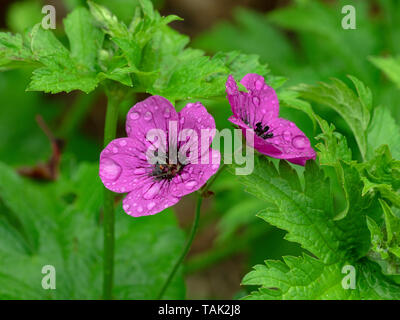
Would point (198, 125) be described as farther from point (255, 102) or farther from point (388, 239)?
point (388, 239)

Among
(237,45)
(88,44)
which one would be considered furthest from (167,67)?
(237,45)

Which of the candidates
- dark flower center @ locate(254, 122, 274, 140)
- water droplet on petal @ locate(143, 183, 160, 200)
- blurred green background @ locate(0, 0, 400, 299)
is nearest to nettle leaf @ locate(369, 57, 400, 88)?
blurred green background @ locate(0, 0, 400, 299)

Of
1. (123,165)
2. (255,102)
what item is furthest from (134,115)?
(255,102)

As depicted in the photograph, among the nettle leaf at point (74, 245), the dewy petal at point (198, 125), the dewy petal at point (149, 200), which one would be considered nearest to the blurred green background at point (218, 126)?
the nettle leaf at point (74, 245)

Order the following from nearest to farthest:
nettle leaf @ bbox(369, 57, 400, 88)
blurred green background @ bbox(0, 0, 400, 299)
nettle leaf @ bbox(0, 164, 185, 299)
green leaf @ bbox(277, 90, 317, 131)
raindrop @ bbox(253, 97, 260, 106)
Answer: raindrop @ bbox(253, 97, 260, 106) → green leaf @ bbox(277, 90, 317, 131) → nettle leaf @ bbox(0, 164, 185, 299) → blurred green background @ bbox(0, 0, 400, 299) → nettle leaf @ bbox(369, 57, 400, 88)

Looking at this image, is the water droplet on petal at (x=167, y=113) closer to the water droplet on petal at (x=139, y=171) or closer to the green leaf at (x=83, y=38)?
the water droplet on petal at (x=139, y=171)

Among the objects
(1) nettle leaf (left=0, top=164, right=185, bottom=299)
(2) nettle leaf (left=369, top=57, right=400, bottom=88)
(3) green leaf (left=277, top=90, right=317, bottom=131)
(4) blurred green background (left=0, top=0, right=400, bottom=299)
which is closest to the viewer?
(3) green leaf (left=277, top=90, right=317, bottom=131)

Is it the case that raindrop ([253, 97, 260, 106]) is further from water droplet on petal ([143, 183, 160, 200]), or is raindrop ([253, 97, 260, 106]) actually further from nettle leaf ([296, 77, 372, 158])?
water droplet on petal ([143, 183, 160, 200])
